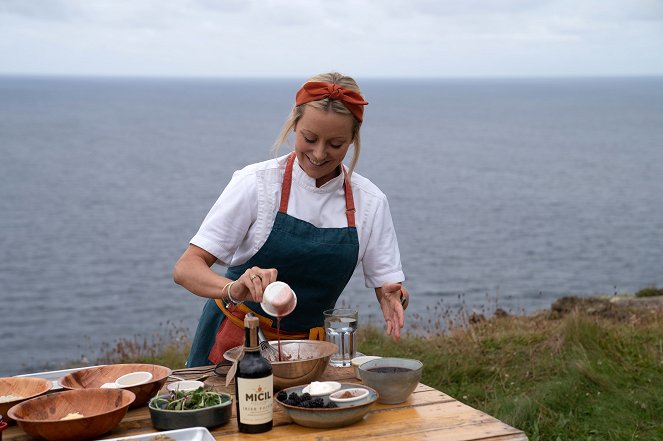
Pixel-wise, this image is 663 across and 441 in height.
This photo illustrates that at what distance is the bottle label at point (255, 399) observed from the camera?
9.34ft

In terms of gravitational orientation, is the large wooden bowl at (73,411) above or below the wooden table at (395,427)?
above

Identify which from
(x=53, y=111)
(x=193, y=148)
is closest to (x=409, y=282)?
(x=193, y=148)

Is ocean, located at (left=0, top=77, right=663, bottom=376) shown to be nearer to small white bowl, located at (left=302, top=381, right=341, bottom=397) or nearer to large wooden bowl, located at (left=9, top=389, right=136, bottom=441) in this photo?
small white bowl, located at (left=302, top=381, right=341, bottom=397)

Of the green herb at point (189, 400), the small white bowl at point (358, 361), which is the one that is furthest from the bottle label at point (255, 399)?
the small white bowl at point (358, 361)

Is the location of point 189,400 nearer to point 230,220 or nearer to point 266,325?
point 266,325

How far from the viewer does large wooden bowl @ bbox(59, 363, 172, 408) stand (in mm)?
3193

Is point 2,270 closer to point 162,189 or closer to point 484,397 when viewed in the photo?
point 162,189

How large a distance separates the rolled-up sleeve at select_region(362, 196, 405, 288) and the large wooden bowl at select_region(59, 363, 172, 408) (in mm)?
1017

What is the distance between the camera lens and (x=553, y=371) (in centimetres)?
677

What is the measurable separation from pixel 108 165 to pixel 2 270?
28.0m

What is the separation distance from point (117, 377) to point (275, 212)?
0.91 m

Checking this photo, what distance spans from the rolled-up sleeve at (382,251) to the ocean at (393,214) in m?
5.83

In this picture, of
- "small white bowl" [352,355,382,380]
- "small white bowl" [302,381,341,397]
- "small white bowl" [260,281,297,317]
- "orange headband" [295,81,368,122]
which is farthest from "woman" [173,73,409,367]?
"small white bowl" [302,381,341,397]

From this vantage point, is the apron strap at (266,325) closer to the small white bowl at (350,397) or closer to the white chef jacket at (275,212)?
the white chef jacket at (275,212)
